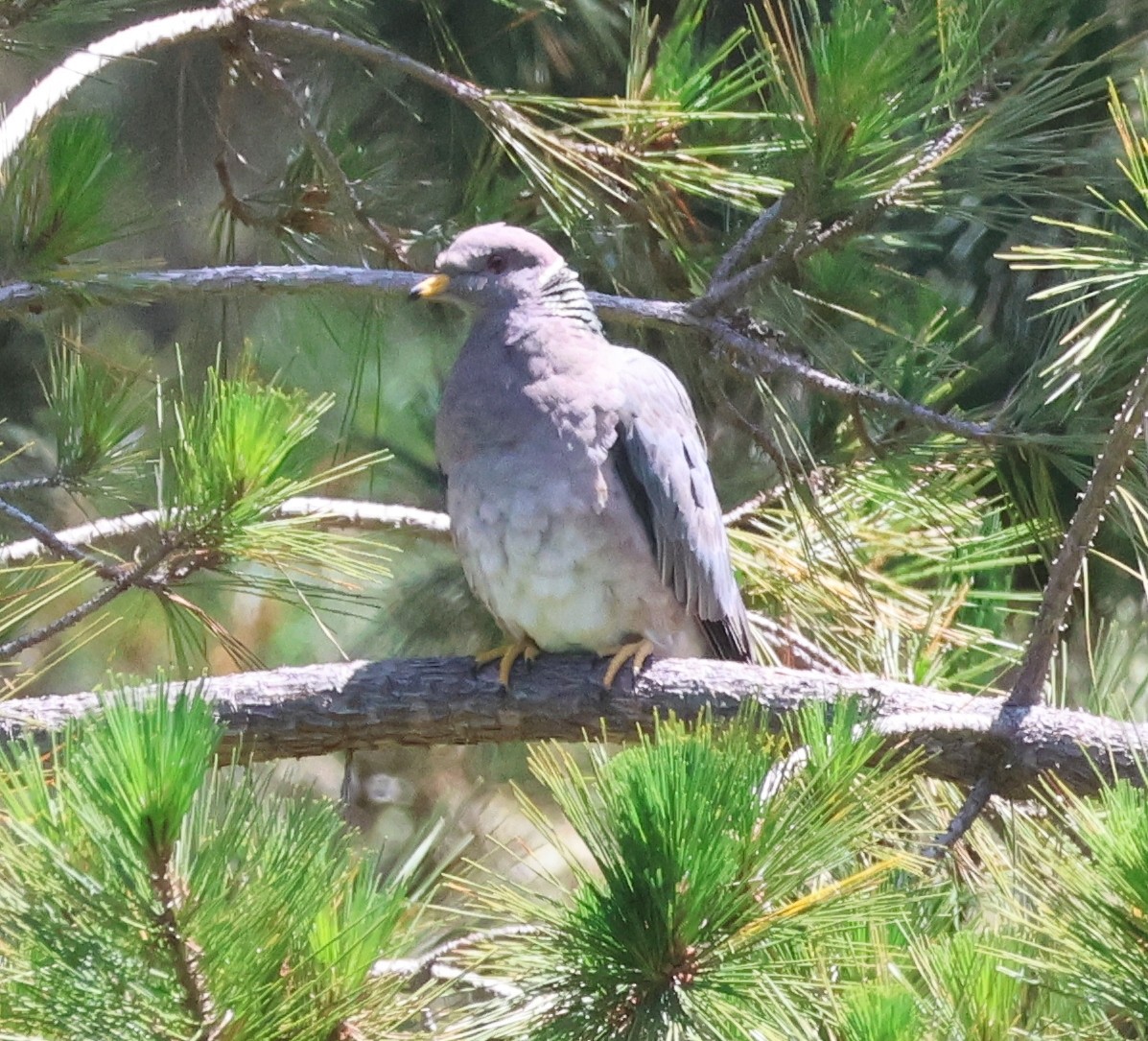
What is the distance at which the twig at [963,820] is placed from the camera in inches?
68.6

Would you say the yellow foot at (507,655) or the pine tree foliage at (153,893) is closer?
the pine tree foliage at (153,893)

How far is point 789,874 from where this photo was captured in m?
1.22

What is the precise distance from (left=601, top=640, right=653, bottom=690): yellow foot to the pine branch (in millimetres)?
505

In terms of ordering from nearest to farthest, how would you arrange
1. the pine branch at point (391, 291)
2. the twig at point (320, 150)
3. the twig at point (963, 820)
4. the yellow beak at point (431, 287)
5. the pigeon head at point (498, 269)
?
the twig at point (963, 820)
the pine branch at point (391, 291)
the yellow beak at point (431, 287)
the pigeon head at point (498, 269)
the twig at point (320, 150)

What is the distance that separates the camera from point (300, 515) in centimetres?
257

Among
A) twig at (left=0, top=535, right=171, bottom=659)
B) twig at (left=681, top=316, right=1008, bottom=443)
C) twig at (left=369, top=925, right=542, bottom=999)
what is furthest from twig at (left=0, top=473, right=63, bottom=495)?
twig at (left=681, top=316, right=1008, bottom=443)

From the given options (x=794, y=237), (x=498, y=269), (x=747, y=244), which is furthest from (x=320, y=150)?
(x=794, y=237)

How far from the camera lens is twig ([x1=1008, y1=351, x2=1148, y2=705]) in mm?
1625

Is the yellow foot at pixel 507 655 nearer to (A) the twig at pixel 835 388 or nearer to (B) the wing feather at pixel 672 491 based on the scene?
(B) the wing feather at pixel 672 491

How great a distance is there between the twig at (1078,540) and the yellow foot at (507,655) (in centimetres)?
80

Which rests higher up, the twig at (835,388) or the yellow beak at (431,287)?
the yellow beak at (431,287)

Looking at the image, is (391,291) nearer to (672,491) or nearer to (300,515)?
(300,515)

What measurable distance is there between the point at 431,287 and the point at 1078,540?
128 cm

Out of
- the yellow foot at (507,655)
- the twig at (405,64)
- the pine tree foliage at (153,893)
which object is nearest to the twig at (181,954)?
the pine tree foliage at (153,893)
